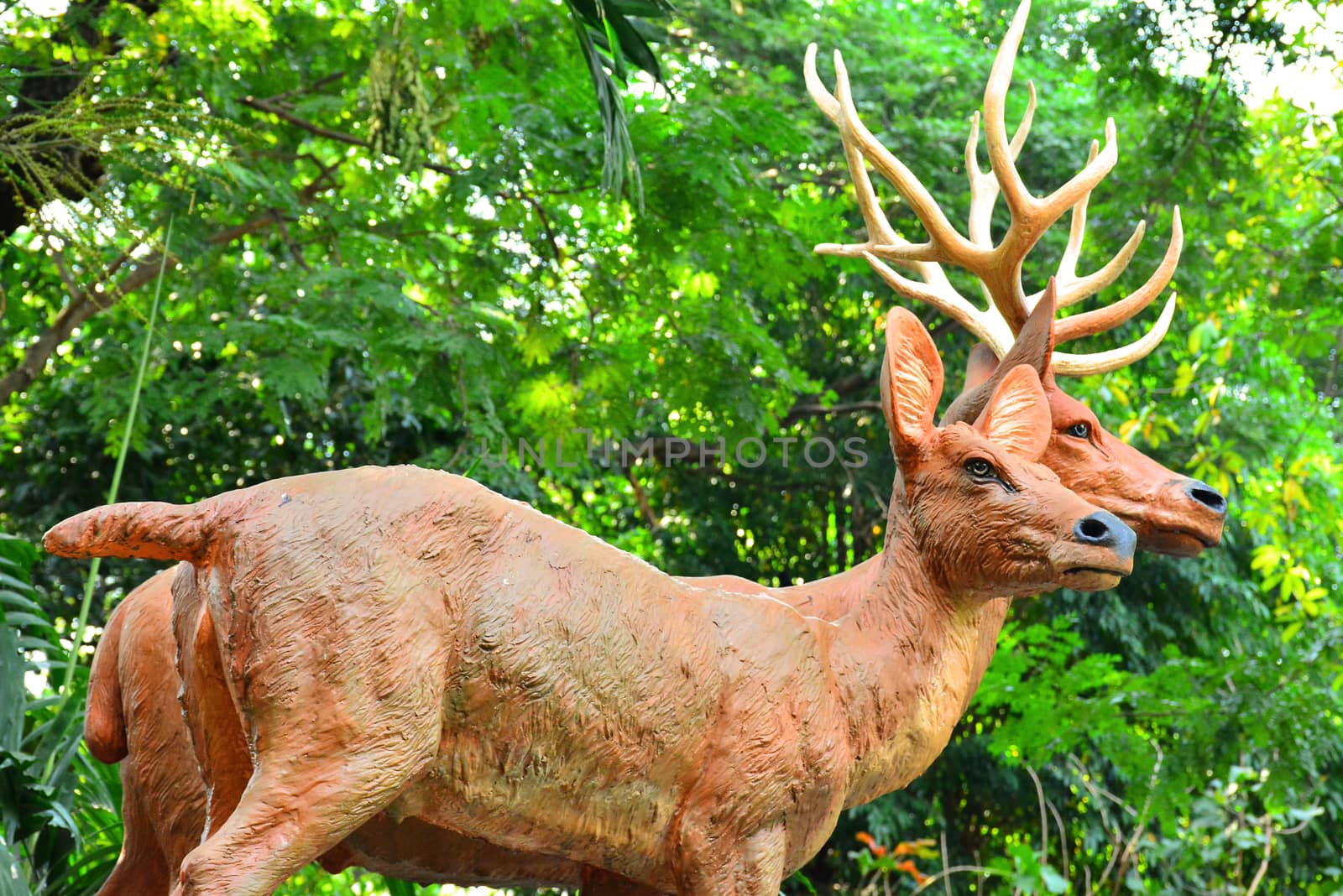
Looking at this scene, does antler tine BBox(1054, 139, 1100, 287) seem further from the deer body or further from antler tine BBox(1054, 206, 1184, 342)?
the deer body

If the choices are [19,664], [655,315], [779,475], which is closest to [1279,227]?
[655,315]

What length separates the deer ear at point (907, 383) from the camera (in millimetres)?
2209

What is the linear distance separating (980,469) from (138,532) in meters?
1.24

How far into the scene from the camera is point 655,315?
19.3ft

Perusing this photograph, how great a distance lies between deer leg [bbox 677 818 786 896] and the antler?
57.2 inches

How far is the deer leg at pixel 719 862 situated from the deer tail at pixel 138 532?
79 cm

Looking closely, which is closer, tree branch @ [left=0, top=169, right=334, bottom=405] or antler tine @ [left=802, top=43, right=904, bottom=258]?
antler tine @ [left=802, top=43, right=904, bottom=258]

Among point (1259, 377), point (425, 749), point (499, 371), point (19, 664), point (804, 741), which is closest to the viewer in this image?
point (425, 749)

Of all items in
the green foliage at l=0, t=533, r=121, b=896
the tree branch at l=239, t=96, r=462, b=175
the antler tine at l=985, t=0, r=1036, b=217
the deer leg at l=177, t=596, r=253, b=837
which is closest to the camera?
the deer leg at l=177, t=596, r=253, b=837

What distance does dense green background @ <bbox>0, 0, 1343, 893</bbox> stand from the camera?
497cm

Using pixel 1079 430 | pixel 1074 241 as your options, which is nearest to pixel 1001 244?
pixel 1079 430

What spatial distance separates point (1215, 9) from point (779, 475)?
13.1 ft

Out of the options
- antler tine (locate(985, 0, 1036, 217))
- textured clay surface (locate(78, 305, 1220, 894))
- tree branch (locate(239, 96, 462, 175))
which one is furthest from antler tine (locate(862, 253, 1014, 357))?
tree branch (locate(239, 96, 462, 175))

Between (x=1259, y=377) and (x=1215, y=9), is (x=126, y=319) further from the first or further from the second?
(x=1259, y=377)
